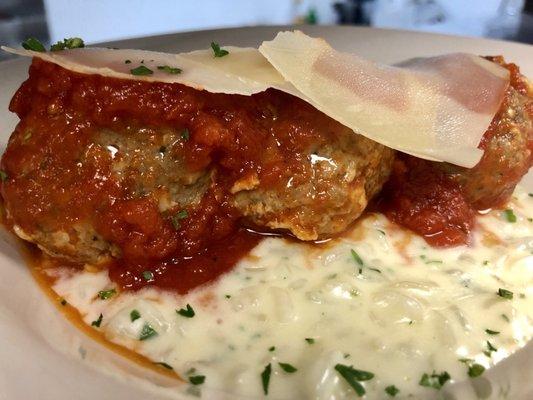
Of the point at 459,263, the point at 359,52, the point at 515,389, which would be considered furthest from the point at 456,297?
the point at 359,52

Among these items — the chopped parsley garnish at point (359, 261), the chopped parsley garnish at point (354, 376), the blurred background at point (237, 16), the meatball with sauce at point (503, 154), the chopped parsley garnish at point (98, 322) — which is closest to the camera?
the chopped parsley garnish at point (354, 376)

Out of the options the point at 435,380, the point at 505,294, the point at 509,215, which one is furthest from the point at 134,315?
the point at 509,215

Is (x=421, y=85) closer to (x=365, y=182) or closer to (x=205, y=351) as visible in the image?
(x=365, y=182)

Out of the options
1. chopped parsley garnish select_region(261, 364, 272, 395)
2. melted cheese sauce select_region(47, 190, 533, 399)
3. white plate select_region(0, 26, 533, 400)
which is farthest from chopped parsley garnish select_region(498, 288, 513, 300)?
chopped parsley garnish select_region(261, 364, 272, 395)

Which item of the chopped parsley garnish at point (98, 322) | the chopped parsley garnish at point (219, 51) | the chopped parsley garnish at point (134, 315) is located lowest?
the chopped parsley garnish at point (98, 322)

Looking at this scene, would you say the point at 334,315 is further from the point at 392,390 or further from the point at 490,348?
the point at 490,348

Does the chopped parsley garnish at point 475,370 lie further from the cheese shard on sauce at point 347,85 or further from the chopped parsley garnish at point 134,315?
the chopped parsley garnish at point 134,315

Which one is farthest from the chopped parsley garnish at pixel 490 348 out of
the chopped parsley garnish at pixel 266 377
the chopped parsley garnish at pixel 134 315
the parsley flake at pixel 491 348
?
the chopped parsley garnish at pixel 134 315
